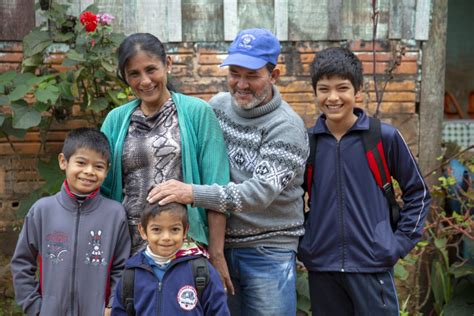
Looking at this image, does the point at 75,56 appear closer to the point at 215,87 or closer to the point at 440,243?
Result: the point at 215,87

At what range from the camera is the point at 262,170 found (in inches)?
121

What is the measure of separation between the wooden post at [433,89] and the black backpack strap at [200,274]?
9.40ft

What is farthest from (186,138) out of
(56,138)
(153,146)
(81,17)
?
(56,138)

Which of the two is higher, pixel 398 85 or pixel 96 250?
pixel 398 85

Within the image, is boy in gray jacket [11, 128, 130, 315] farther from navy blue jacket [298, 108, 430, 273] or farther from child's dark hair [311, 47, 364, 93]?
child's dark hair [311, 47, 364, 93]

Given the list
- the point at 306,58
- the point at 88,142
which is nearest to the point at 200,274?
the point at 88,142

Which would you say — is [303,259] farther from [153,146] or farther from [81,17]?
[81,17]

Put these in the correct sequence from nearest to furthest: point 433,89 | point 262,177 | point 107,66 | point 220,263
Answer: point 262,177 → point 220,263 → point 107,66 → point 433,89

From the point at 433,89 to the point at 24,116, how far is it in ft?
9.46

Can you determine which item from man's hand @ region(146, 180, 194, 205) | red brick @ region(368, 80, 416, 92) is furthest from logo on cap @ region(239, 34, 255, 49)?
red brick @ region(368, 80, 416, 92)

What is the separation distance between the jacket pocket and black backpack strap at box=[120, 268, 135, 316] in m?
1.09

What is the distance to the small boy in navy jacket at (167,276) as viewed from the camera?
9.69 feet

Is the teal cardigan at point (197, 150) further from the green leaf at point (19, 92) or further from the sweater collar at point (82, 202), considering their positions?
the green leaf at point (19, 92)

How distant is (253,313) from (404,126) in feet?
8.42
